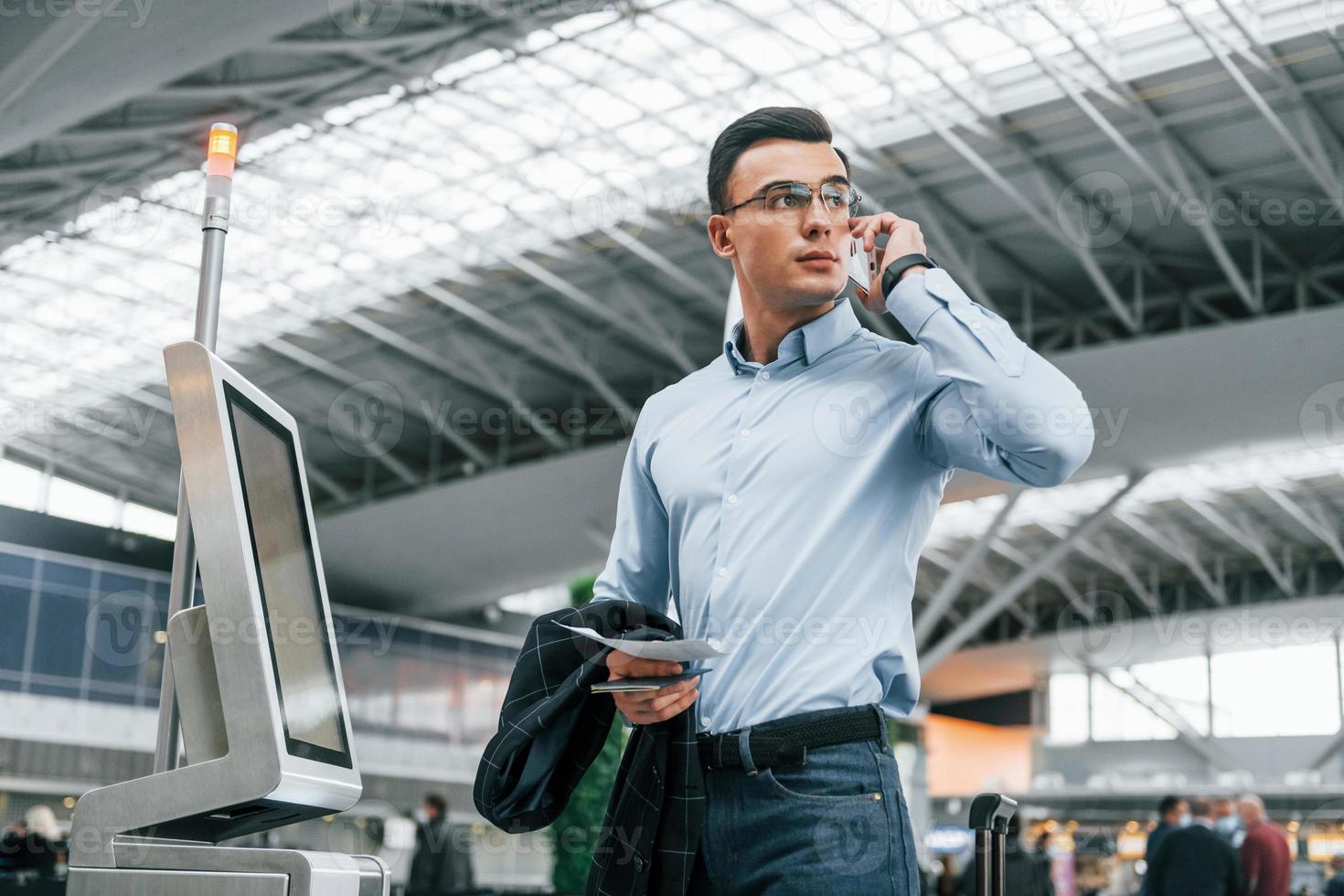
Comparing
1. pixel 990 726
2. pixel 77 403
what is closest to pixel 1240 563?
pixel 990 726

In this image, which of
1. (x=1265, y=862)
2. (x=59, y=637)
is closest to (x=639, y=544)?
(x=1265, y=862)

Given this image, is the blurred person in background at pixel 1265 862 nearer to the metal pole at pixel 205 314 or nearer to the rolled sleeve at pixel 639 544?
the metal pole at pixel 205 314

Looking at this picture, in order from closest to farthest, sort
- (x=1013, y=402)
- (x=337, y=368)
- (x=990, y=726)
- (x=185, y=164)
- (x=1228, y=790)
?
1. (x=1013, y=402)
2. (x=185, y=164)
3. (x=337, y=368)
4. (x=1228, y=790)
5. (x=990, y=726)

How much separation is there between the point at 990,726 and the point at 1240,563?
12.5 meters

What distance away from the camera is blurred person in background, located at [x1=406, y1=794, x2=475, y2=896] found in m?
13.2

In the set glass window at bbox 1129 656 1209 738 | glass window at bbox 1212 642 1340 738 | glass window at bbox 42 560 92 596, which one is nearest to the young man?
glass window at bbox 42 560 92 596

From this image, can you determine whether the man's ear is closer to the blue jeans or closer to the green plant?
the blue jeans

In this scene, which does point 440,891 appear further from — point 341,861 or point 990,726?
point 990,726

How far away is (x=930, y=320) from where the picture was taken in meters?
1.82

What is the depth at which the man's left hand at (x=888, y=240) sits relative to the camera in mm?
1979

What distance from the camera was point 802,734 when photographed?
175 centimetres

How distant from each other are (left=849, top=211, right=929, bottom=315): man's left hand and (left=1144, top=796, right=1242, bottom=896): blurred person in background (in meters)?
9.10

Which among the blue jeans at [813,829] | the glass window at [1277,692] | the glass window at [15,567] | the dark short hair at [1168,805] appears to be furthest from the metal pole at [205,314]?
the glass window at [1277,692]

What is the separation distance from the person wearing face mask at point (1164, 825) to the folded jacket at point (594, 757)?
9.34 m
